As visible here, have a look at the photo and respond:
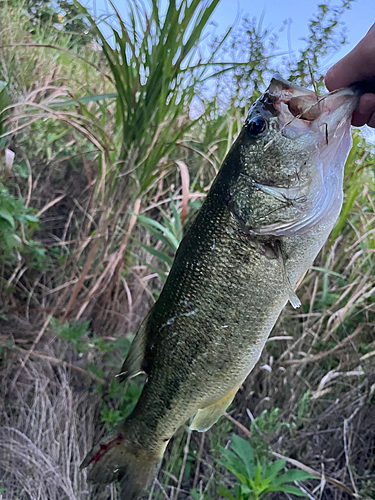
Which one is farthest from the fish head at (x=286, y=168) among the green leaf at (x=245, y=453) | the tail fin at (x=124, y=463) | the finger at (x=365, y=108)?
the tail fin at (x=124, y=463)

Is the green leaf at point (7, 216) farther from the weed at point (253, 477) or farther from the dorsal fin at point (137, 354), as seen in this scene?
the weed at point (253, 477)

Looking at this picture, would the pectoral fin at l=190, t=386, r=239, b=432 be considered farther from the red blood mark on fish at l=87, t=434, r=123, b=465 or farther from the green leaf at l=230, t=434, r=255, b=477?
the red blood mark on fish at l=87, t=434, r=123, b=465

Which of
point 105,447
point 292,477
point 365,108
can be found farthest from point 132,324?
point 365,108

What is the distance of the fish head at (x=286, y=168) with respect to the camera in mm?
1102

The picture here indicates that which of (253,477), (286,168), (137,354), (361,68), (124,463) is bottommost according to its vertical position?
(124,463)

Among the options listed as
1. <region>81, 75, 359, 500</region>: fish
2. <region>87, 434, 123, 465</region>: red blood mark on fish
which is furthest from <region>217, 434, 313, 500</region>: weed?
<region>87, 434, 123, 465</region>: red blood mark on fish

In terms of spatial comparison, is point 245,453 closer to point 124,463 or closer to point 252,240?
point 124,463

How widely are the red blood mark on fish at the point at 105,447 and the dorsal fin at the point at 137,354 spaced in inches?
9.9

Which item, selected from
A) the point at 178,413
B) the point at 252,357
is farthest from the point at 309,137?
the point at 178,413

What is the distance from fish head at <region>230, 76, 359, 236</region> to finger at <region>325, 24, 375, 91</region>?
8.2 inches

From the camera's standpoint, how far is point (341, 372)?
1.97m

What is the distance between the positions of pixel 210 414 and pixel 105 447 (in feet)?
1.36

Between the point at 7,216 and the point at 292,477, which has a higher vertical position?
the point at 7,216

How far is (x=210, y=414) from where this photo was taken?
1.28 metres
